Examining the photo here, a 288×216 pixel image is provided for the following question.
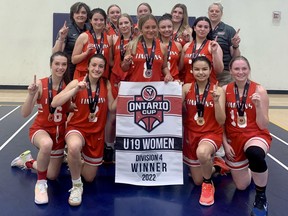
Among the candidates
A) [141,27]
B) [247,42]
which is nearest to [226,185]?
→ [141,27]

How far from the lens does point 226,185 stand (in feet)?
11.2

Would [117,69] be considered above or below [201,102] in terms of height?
above

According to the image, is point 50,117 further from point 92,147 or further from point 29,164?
point 29,164

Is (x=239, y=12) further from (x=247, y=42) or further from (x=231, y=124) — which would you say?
(x=231, y=124)

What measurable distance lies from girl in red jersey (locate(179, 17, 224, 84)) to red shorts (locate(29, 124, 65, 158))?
1477 mm

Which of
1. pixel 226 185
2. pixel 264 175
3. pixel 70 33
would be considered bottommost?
pixel 226 185

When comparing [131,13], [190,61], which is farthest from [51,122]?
[131,13]

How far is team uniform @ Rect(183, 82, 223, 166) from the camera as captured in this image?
320 cm

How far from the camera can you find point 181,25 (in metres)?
4.25

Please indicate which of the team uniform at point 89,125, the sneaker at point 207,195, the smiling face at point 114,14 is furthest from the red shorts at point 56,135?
the smiling face at point 114,14

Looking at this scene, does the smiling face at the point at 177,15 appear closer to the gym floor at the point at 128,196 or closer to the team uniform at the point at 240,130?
the team uniform at the point at 240,130

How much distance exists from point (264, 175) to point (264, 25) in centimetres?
779

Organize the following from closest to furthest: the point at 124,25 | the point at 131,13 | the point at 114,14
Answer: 1. the point at 124,25
2. the point at 114,14
3. the point at 131,13

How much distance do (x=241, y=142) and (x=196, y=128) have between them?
17.7 inches
